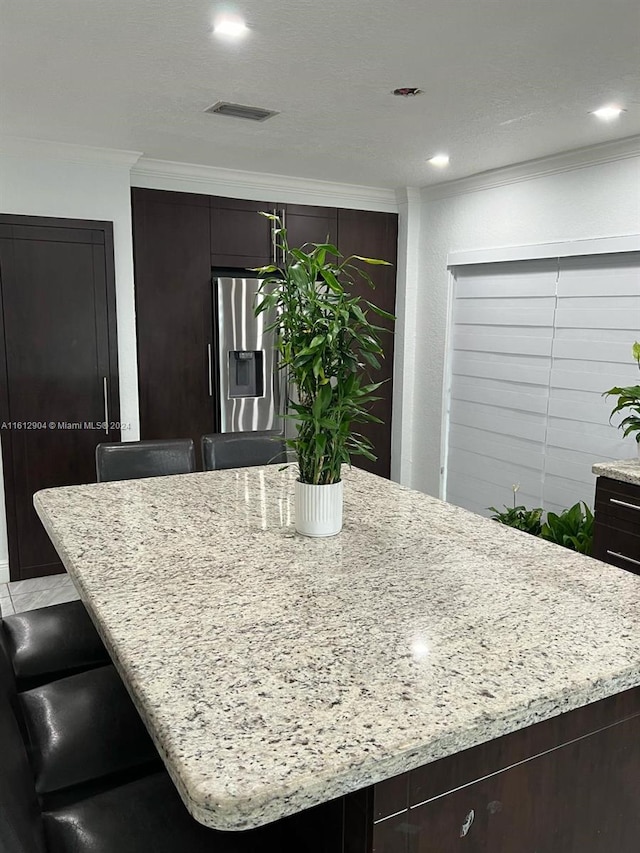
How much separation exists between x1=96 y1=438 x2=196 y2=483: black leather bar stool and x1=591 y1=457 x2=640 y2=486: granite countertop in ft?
6.59

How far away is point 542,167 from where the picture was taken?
4.24m

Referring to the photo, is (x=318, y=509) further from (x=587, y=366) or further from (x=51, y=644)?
(x=587, y=366)

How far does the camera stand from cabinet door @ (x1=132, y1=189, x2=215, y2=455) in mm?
4488

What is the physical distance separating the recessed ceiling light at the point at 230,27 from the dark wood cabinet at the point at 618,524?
8.31 ft

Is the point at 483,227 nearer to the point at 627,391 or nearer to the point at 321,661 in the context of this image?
the point at 627,391

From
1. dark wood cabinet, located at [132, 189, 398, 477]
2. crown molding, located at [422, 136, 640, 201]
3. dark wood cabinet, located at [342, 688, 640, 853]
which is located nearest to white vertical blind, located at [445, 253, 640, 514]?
crown molding, located at [422, 136, 640, 201]

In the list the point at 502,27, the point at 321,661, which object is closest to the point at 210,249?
the point at 502,27

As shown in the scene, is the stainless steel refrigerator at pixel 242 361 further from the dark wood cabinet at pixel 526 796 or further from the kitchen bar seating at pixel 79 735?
the dark wood cabinet at pixel 526 796

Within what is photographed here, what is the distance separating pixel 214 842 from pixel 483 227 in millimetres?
4409

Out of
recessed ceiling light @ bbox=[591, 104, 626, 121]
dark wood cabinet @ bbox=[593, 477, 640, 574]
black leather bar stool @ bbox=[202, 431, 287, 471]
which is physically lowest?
dark wood cabinet @ bbox=[593, 477, 640, 574]

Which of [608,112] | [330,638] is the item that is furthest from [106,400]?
[330,638]

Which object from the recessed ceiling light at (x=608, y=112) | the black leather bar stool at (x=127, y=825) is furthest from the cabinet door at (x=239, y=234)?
the black leather bar stool at (x=127, y=825)

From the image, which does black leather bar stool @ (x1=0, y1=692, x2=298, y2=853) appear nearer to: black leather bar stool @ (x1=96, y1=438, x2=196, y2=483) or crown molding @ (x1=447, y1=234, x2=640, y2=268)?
black leather bar stool @ (x1=96, y1=438, x2=196, y2=483)

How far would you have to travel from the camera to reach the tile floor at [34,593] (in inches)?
153
